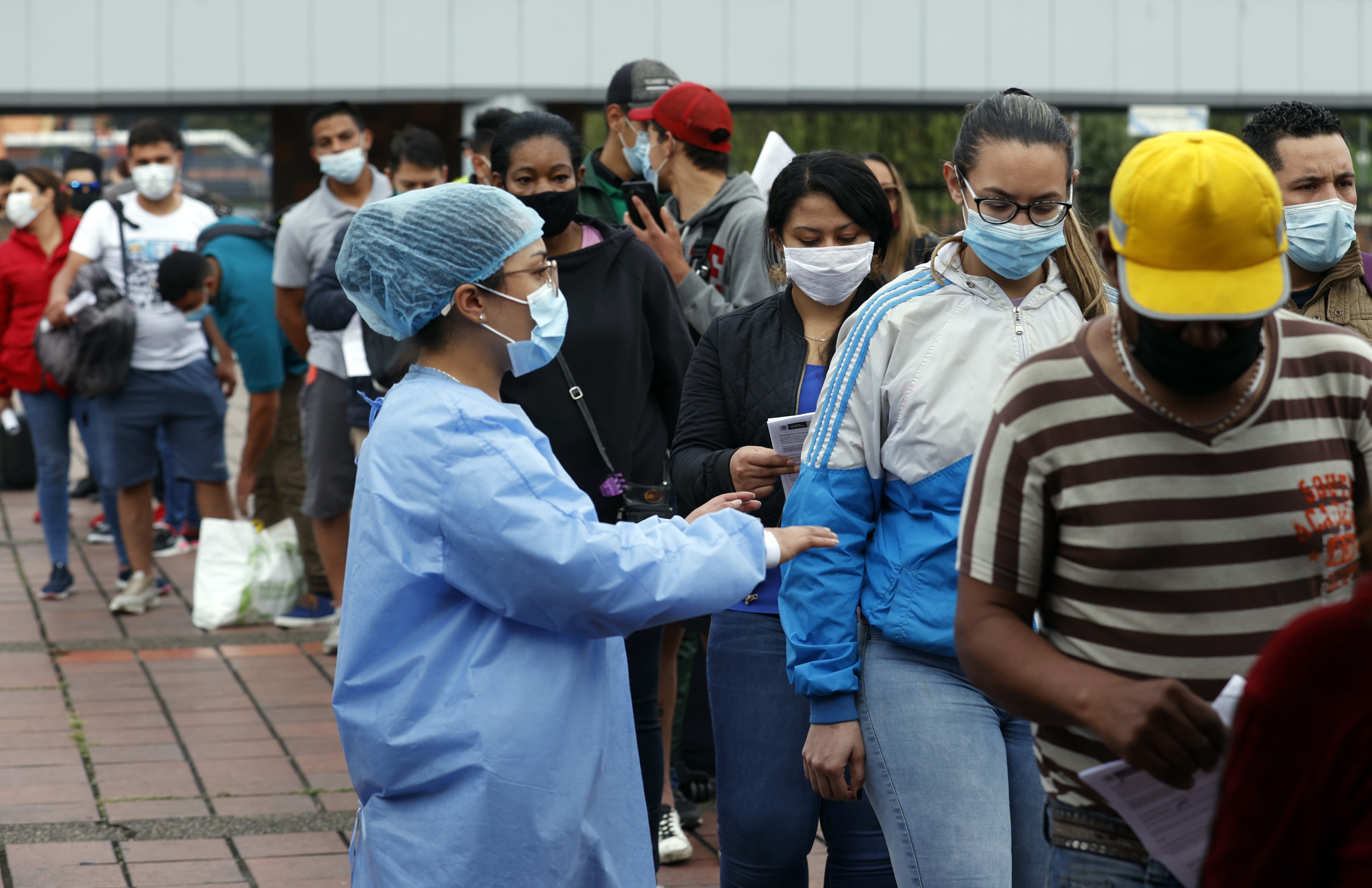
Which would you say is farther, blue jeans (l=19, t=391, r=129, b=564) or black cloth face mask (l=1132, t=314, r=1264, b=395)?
blue jeans (l=19, t=391, r=129, b=564)

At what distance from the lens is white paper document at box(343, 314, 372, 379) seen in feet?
20.8

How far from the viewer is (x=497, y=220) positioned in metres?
2.64

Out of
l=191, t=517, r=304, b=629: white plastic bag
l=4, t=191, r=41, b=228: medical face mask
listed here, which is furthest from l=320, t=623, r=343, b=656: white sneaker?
l=4, t=191, r=41, b=228: medical face mask

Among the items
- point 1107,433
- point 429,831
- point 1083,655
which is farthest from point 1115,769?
point 429,831

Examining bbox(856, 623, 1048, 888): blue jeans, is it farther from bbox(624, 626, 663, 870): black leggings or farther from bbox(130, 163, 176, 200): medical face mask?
bbox(130, 163, 176, 200): medical face mask

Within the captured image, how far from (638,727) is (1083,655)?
Result: 2.18 metres

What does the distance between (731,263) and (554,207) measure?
32.5 inches

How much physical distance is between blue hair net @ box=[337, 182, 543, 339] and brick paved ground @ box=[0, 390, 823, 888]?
7.59 feet

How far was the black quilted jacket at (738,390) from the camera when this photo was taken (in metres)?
3.31

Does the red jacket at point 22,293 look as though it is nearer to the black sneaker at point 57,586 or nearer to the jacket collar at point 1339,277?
the black sneaker at point 57,586

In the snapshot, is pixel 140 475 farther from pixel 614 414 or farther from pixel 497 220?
pixel 497 220

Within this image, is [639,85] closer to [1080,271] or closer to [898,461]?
[1080,271]

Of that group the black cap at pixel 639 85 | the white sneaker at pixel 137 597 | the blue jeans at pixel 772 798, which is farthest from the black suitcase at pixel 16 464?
the blue jeans at pixel 772 798

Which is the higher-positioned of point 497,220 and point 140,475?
point 497,220
